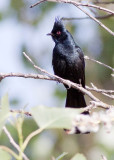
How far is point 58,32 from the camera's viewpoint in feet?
15.3

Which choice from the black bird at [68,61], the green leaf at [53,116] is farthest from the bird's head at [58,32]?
the green leaf at [53,116]

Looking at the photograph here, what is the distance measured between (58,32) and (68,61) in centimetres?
41

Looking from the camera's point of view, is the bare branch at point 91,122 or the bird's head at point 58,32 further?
the bird's head at point 58,32

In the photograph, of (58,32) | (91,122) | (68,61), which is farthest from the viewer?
(58,32)

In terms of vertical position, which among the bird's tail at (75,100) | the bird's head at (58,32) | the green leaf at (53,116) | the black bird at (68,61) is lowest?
the bird's tail at (75,100)

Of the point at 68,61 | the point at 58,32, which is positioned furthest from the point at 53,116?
the point at 58,32

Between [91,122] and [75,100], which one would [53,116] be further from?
[75,100]

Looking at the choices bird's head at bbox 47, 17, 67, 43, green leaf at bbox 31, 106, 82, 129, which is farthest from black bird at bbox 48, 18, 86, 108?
green leaf at bbox 31, 106, 82, 129

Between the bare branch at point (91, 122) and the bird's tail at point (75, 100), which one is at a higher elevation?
the bare branch at point (91, 122)

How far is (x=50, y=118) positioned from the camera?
3.80ft

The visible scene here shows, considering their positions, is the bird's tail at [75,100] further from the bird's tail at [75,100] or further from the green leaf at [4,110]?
the green leaf at [4,110]

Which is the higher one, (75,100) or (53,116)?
(53,116)

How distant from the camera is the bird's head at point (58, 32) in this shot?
4623 mm

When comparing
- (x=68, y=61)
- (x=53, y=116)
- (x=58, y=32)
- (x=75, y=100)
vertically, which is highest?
(x=53, y=116)
